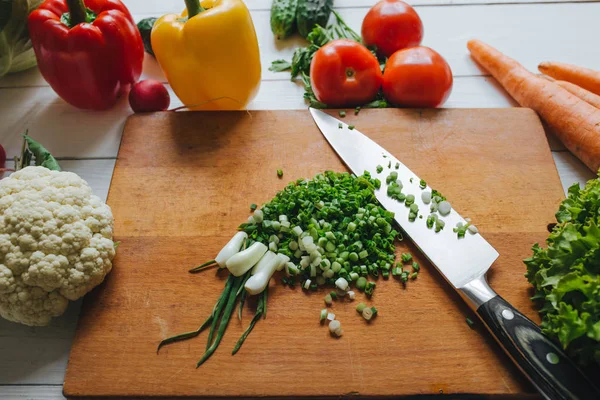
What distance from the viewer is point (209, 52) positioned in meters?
1.30

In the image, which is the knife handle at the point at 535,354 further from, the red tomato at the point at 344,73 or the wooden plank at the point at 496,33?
the wooden plank at the point at 496,33

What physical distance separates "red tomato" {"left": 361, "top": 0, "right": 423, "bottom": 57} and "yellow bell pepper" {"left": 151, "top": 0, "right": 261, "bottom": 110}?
393 mm

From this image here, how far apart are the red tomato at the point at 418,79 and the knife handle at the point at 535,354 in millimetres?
627

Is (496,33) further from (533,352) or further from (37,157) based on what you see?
(37,157)

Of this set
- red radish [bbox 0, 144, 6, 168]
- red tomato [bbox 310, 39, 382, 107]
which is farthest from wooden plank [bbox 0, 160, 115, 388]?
red tomato [bbox 310, 39, 382, 107]

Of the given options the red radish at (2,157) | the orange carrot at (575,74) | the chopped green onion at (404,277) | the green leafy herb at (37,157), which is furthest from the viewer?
the orange carrot at (575,74)

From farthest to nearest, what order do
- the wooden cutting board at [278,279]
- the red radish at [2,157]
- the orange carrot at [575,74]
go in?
1. the orange carrot at [575,74]
2. the red radish at [2,157]
3. the wooden cutting board at [278,279]

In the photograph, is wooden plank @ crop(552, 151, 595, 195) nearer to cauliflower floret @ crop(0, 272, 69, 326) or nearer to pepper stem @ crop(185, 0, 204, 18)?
pepper stem @ crop(185, 0, 204, 18)

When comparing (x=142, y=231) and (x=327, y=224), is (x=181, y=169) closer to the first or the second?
(x=142, y=231)

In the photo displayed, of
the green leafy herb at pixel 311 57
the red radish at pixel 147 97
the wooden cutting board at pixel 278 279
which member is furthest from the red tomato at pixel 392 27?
the red radish at pixel 147 97

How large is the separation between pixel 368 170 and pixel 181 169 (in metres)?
0.48

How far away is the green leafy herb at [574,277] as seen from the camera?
806 mm

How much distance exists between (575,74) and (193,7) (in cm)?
114

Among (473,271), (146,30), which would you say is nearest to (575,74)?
(473,271)
